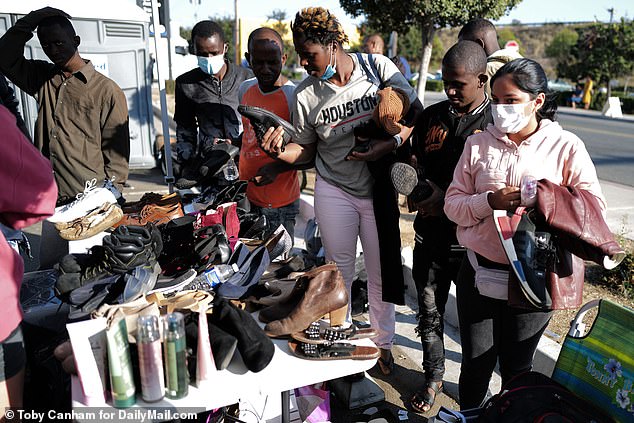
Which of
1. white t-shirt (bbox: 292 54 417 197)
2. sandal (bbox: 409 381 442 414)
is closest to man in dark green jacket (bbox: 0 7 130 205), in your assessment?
white t-shirt (bbox: 292 54 417 197)

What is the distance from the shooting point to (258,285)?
240cm

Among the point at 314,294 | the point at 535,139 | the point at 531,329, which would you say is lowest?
the point at 531,329

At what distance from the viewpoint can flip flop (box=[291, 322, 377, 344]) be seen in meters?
1.97

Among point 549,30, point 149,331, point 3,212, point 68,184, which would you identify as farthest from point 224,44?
point 549,30

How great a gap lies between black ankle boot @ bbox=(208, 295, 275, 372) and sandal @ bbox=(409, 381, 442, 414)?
1.33 m

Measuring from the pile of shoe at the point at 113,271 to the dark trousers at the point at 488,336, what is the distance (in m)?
1.49

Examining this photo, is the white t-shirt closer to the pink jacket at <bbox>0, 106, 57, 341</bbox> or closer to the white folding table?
the white folding table

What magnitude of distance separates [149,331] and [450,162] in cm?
170

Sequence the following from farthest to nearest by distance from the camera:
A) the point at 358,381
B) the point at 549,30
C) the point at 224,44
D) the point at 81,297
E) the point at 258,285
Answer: the point at 549,30, the point at 224,44, the point at 358,381, the point at 258,285, the point at 81,297

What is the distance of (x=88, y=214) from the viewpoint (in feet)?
10.2

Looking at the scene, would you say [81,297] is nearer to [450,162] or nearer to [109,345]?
[109,345]

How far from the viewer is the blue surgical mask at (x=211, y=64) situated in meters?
3.92

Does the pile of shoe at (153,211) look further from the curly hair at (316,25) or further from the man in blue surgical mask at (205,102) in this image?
the curly hair at (316,25)

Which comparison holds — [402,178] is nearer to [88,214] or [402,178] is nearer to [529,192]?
[529,192]
